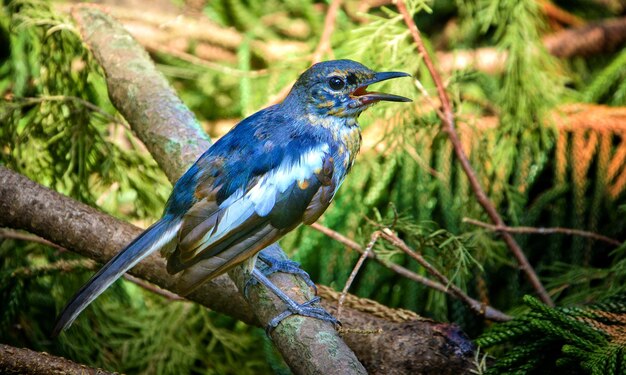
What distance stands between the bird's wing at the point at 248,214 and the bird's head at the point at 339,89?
0.89 ft

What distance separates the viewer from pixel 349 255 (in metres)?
4.24

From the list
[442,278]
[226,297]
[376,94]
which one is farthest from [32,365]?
[376,94]

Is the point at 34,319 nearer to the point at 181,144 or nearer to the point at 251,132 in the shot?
the point at 181,144

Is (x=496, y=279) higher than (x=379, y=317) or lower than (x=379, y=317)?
lower

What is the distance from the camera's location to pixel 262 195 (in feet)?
10.7

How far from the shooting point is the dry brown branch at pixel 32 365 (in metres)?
2.78

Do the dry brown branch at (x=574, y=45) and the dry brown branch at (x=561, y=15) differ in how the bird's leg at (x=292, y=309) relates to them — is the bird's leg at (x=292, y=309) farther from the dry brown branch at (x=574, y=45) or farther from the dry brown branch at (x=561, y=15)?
the dry brown branch at (x=561, y=15)

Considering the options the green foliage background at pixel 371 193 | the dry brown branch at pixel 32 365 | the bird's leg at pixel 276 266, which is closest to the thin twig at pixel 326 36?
the green foliage background at pixel 371 193

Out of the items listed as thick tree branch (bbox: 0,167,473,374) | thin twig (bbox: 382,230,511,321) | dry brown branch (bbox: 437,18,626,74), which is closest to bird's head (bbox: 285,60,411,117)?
thin twig (bbox: 382,230,511,321)

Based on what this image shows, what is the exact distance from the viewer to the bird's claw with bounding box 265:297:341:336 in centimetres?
297

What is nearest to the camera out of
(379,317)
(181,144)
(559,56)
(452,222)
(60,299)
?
(379,317)

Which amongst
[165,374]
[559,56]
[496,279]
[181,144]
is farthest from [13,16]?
[559,56]

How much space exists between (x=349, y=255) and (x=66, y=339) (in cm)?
158

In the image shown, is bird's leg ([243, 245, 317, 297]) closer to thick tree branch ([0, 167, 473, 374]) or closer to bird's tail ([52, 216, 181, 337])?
thick tree branch ([0, 167, 473, 374])
